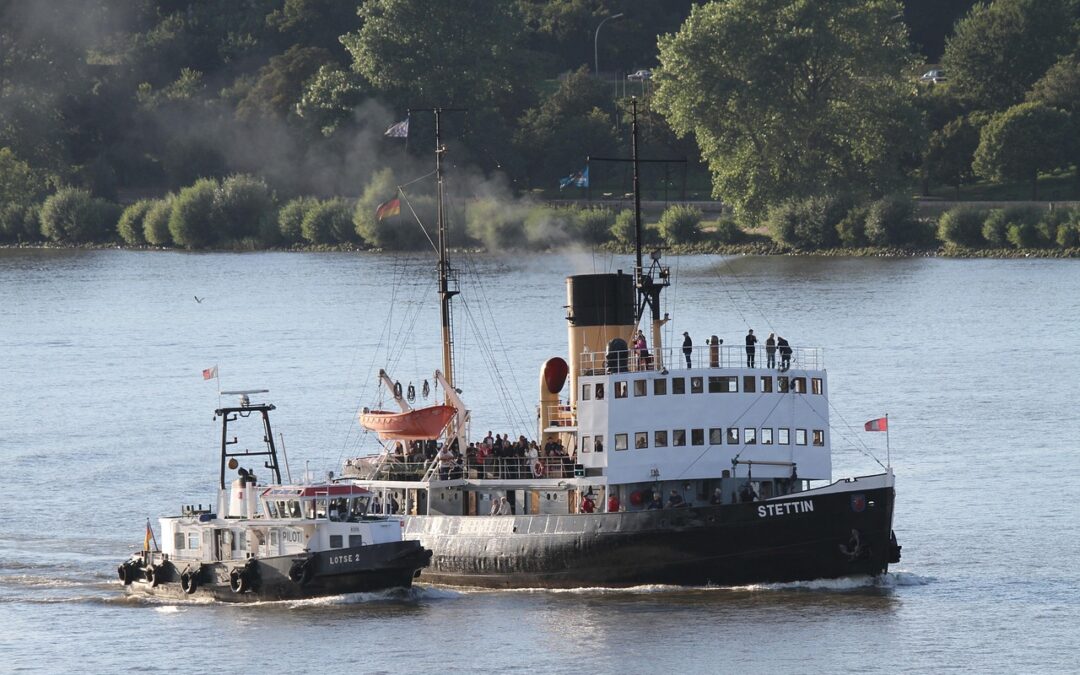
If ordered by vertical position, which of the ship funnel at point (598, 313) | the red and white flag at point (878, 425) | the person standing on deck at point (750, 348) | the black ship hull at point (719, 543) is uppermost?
the ship funnel at point (598, 313)

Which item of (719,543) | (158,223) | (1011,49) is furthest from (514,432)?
(158,223)

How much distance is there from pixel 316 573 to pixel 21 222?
134 metres

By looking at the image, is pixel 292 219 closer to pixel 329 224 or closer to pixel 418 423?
pixel 329 224

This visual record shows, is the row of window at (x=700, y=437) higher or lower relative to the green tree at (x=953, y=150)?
lower

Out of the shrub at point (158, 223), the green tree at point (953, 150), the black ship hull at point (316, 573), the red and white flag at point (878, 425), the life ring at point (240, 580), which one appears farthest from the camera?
the shrub at point (158, 223)

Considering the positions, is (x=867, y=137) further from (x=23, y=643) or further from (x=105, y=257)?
(x=23, y=643)

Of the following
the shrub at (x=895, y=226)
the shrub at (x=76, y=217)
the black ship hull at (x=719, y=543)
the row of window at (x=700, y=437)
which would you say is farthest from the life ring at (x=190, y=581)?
the shrub at (x=76, y=217)

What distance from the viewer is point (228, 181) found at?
173 meters

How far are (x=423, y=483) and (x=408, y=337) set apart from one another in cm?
5282

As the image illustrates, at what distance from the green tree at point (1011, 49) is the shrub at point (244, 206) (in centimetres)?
5392

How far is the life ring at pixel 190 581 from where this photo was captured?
57.3 m

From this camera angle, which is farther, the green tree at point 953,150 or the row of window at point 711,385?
the green tree at point 953,150

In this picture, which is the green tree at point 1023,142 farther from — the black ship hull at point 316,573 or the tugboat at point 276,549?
the black ship hull at point 316,573

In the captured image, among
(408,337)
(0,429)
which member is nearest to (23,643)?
(0,429)
